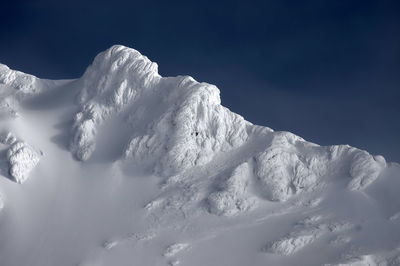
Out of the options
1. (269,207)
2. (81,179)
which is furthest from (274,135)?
(81,179)

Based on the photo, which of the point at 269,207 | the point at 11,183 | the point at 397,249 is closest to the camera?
the point at 397,249

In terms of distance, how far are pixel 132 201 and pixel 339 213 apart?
52.8 m

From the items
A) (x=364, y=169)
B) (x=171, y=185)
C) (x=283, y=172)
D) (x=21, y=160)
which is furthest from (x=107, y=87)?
(x=364, y=169)

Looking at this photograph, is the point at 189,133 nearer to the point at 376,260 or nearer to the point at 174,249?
the point at 174,249

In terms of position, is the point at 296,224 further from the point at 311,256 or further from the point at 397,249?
the point at 397,249

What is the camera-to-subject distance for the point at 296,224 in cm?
11156

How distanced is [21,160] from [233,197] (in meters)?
60.1

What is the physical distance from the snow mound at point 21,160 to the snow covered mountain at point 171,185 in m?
0.30

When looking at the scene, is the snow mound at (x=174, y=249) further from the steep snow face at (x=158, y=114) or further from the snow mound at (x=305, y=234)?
the steep snow face at (x=158, y=114)

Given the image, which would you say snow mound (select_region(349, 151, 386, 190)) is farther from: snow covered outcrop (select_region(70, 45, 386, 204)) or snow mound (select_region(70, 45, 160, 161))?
snow mound (select_region(70, 45, 160, 161))

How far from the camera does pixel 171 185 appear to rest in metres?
126

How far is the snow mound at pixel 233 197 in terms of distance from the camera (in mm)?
117750

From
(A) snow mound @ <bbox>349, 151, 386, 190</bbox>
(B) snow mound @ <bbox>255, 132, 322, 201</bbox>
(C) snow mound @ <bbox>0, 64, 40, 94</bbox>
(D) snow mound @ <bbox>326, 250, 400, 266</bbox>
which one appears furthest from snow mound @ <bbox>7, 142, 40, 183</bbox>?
(A) snow mound @ <bbox>349, 151, 386, 190</bbox>

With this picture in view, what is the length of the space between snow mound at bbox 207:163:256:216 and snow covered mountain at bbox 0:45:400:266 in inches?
11.0
